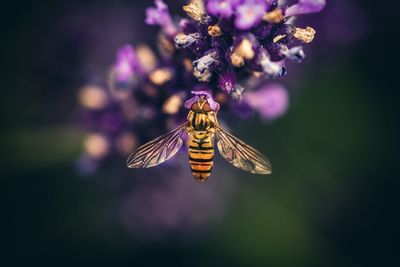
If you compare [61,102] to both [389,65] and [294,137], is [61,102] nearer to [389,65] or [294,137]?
[294,137]

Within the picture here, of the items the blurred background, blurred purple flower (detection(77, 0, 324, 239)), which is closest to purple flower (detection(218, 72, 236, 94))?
blurred purple flower (detection(77, 0, 324, 239))

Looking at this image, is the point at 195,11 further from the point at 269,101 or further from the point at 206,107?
the point at 269,101

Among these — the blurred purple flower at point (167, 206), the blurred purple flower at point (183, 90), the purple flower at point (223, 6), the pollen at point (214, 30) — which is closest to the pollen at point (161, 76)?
the blurred purple flower at point (183, 90)

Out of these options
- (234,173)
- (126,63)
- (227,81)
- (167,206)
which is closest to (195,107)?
(227,81)

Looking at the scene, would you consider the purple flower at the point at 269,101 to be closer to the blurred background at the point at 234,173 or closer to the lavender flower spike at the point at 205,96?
the lavender flower spike at the point at 205,96

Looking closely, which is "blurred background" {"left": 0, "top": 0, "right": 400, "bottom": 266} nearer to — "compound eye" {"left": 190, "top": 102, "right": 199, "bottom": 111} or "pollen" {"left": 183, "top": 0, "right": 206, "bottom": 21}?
"compound eye" {"left": 190, "top": 102, "right": 199, "bottom": 111}
